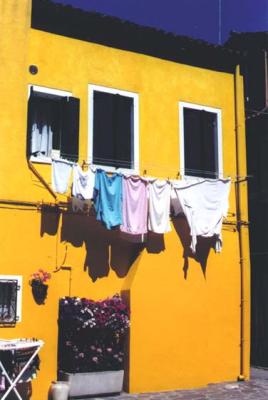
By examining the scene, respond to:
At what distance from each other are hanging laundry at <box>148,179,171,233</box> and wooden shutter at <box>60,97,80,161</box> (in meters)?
1.74

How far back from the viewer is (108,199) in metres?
11.5

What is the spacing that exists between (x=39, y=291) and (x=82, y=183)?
217 centimetres

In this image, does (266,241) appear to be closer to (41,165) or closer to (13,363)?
(41,165)

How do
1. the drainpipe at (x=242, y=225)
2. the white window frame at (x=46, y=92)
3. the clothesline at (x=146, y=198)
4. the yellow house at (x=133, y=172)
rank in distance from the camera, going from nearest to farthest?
the yellow house at (x=133, y=172)
the clothesline at (x=146, y=198)
the white window frame at (x=46, y=92)
the drainpipe at (x=242, y=225)

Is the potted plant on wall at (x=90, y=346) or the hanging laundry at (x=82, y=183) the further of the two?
the hanging laundry at (x=82, y=183)

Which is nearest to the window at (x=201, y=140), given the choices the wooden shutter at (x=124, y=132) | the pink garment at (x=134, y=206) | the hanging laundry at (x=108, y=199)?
the wooden shutter at (x=124, y=132)

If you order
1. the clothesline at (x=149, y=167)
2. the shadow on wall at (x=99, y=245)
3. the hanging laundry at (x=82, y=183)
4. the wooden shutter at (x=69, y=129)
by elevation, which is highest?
the wooden shutter at (x=69, y=129)

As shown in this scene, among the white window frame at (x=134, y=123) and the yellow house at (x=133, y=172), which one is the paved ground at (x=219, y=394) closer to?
the yellow house at (x=133, y=172)

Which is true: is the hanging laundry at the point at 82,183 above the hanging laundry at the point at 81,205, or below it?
above

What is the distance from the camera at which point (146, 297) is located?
11.9 metres

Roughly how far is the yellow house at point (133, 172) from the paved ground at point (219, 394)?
0.29 metres

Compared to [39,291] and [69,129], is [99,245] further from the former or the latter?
[69,129]

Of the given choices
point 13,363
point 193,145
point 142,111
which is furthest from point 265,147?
point 13,363

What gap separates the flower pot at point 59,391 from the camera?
34.0 ft
